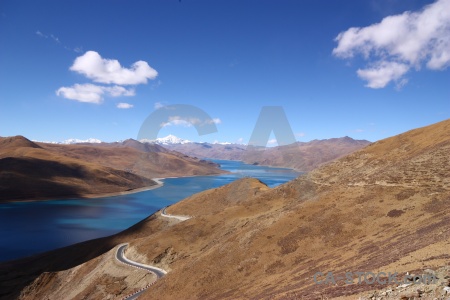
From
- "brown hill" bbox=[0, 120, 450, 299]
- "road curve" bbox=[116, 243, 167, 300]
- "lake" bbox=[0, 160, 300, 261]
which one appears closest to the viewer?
"brown hill" bbox=[0, 120, 450, 299]

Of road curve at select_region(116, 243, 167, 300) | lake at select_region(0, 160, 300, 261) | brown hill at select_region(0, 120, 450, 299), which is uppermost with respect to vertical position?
brown hill at select_region(0, 120, 450, 299)

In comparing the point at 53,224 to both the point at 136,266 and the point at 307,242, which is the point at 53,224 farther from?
the point at 307,242

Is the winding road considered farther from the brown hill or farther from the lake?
the lake

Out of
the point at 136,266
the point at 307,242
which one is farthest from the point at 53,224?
the point at 307,242

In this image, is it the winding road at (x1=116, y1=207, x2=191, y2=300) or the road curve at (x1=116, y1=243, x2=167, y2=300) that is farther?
the winding road at (x1=116, y1=207, x2=191, y2=300)

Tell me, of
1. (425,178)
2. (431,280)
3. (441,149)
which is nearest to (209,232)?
(425,178)

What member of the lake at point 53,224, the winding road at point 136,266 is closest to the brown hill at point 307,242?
the winding road at point 136,266

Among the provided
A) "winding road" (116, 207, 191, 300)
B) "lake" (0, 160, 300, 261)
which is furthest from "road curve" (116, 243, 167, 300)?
"lake" (0, 160, 300, 261)

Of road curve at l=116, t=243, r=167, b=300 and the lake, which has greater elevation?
road curve at l=116, t=243, r=167, b=300

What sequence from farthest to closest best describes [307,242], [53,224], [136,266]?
[53,224]
[136,266]
[307,242]
